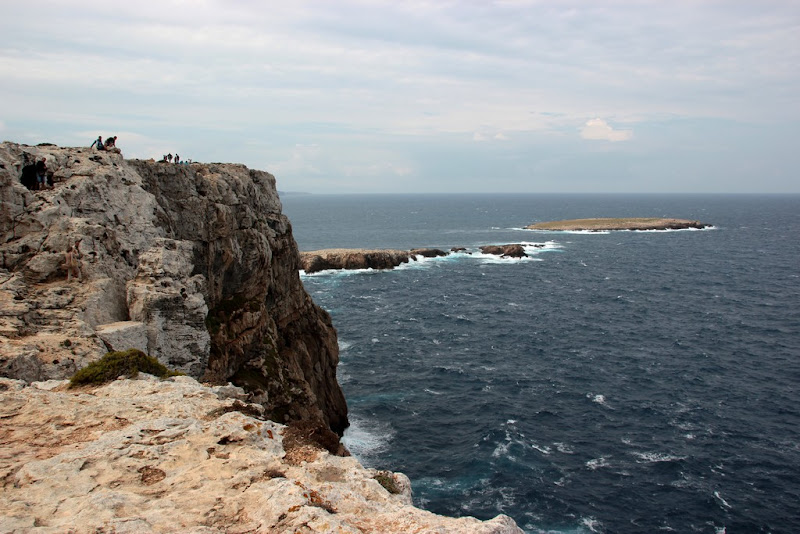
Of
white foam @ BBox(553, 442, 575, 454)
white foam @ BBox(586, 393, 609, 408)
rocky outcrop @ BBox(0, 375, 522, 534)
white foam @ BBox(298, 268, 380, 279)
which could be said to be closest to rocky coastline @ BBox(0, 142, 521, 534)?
rocky outcrop @ BBox(0, 375, 522, 534)

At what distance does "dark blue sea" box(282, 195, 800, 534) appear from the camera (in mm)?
35250

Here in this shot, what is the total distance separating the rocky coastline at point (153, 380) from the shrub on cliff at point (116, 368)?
463mm

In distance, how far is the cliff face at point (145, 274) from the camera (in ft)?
63.0

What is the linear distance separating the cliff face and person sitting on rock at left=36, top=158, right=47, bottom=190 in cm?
28

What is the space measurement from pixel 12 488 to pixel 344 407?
3629 centimetres

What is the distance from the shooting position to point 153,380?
56.7 feet

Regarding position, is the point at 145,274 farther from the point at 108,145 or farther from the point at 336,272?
the point at 336,272

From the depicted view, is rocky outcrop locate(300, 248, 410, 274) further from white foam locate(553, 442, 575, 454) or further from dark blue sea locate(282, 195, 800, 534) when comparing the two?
white foam locate(553, 442, 575, 454)

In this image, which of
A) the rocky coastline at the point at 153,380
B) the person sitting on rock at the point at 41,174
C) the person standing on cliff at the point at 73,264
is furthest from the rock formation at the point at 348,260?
the person standing on cliff at the point at 73,264

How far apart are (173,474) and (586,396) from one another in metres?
44.4

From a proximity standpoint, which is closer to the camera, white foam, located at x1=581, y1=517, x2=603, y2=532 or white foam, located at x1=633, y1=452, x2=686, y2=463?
white foam, located at x1=581, y1=517, x2=603, y2=532

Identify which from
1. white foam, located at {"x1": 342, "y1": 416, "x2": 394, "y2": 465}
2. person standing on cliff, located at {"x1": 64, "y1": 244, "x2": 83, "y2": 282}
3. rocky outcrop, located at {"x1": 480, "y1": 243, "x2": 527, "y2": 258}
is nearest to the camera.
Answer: person standing on cliff, located at {"x1": 64, "y1": 244, "x2": 83, "y2": 282}

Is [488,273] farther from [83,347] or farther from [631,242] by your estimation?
[83,347]

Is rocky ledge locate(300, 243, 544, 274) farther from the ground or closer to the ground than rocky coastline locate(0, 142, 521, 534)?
closer to the ground
